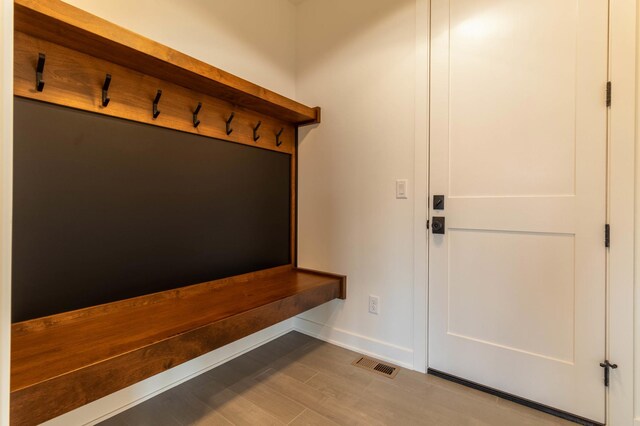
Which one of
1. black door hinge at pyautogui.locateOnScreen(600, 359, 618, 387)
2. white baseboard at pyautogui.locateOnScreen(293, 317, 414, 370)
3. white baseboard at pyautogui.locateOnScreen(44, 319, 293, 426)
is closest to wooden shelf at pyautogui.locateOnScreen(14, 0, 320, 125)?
white baseboard at pyautogui.locateOnScreen(44, 319, 293, 426)

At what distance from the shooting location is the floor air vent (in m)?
1.93

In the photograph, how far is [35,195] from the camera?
128cm

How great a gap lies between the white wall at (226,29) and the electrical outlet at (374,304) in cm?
183

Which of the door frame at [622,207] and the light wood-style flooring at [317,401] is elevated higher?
the door frame at [622,207]

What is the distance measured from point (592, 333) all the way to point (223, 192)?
2.21 m

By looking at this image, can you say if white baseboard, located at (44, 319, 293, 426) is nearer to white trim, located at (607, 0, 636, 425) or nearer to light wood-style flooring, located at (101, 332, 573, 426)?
light wood-style flooring, located at (101, 332, 573, 426)

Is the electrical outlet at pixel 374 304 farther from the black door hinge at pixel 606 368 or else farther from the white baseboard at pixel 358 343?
the black door hinge at pixel 606 368

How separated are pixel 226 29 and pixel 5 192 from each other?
79.6 inches

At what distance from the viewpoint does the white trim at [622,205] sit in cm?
138

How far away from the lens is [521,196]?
164 centimetres

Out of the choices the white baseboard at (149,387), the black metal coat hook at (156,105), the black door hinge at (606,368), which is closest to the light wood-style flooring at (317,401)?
the white baseboard at (149,387)

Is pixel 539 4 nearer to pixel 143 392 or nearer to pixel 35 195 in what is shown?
pixel 35 195

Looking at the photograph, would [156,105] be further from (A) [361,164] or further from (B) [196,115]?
(A) [361,164]

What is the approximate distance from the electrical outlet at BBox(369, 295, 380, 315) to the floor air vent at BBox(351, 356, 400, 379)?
327mm
